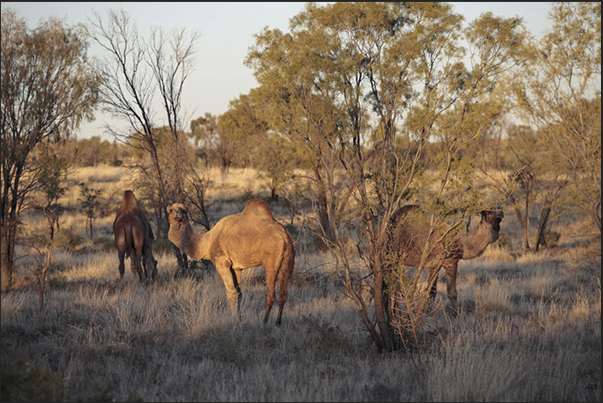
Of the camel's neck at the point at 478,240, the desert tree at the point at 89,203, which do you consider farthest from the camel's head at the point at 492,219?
the desert tree at the point at 89,203

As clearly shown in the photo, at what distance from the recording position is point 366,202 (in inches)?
238

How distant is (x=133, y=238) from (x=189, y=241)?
2.03 meters

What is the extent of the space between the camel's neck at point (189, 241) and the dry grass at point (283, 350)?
800 millimetres

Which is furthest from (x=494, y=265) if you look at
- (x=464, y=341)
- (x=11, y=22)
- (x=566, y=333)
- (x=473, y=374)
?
(x=11, y=22)

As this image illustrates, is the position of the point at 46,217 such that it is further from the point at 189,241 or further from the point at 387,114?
the point at 387,114

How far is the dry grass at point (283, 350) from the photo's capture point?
4.71m

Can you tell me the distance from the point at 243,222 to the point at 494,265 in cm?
852

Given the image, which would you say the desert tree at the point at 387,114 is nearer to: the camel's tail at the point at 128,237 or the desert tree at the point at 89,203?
the camel's tail at the point at 128,237

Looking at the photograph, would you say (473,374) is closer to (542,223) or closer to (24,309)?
(24,309)

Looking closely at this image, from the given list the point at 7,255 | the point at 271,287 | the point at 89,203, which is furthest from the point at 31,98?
the point at 89,203

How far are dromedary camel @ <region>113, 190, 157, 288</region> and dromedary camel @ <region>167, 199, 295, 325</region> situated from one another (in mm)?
1803

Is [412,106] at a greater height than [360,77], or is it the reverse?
[360,77]

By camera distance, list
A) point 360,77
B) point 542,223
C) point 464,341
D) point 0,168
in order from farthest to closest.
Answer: point 542,223, point 0,168, point 360,77, point 464,341

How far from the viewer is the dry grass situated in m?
4.71
